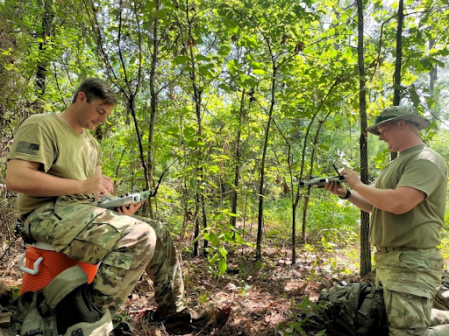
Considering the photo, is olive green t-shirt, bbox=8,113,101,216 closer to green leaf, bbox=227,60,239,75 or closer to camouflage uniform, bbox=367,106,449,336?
green leaf, bbox=227,60,239,75

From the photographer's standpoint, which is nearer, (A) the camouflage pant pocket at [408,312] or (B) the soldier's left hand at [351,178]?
(A) the camouflage pant pocket at [408,312]

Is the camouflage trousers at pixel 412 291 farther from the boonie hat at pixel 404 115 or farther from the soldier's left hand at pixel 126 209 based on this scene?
the soldier's left hand at pixel 126 209

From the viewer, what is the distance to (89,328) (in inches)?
60.8

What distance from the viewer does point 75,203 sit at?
193 centimetres

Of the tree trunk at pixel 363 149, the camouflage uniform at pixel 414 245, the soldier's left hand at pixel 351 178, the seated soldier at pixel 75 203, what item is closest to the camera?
the seated soldier at pixel 75 203

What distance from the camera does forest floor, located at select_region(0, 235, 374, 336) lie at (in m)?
2.24

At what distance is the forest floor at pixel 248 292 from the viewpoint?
224cm

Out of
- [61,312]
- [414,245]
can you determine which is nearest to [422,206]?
[414,245]

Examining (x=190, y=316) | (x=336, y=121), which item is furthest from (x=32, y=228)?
(x=336, y=121)

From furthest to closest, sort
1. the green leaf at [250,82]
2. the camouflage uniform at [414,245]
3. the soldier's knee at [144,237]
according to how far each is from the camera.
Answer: the green leaf at [250,82], the camouflage uniform at [414,245], the soldier's knee at [144,237]

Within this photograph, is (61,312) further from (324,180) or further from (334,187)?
(334,187)

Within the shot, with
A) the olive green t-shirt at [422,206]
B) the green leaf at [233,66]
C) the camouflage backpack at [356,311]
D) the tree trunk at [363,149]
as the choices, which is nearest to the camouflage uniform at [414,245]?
the olive green t-shirt at [422,206]

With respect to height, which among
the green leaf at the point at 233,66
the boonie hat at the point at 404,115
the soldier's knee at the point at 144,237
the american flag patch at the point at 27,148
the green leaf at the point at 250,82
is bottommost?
the soldier's knee at the point at 144,237

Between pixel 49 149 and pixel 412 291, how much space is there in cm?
273
